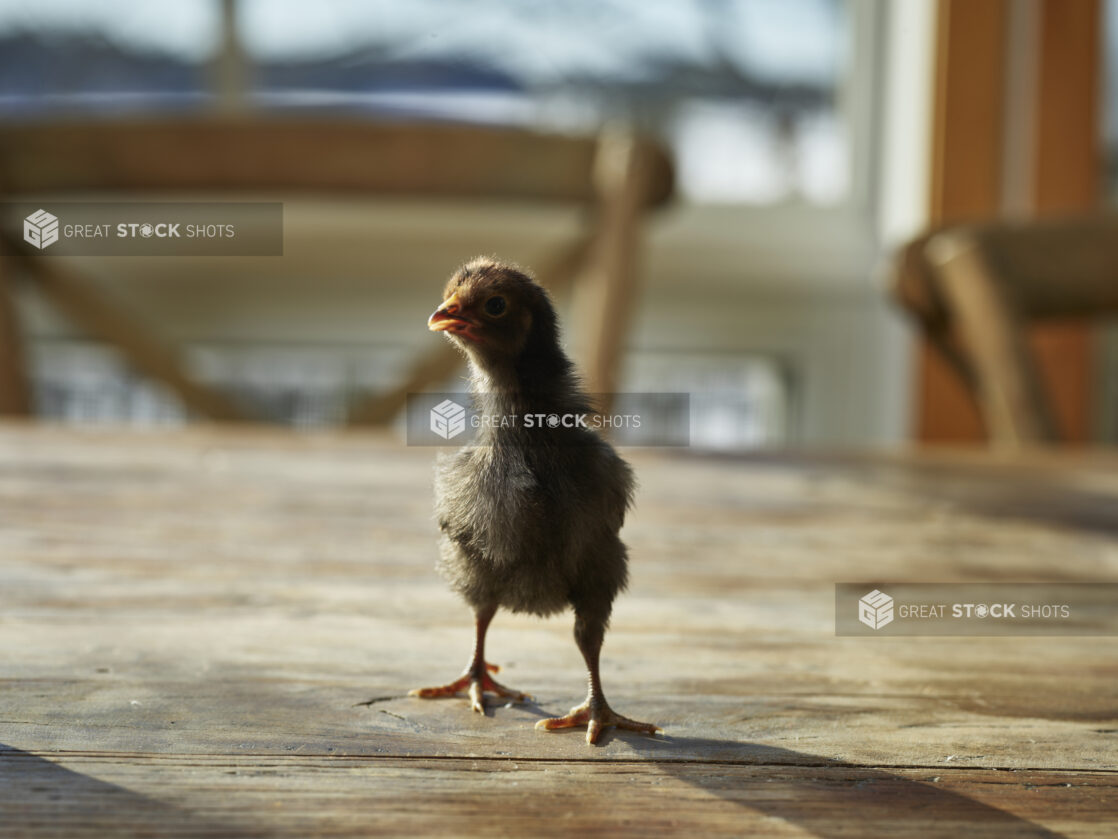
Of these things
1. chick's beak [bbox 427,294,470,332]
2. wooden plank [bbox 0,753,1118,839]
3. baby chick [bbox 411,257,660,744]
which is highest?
chick's beak [bbox 427,294,470,332]

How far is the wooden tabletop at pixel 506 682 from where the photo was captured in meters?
0.35

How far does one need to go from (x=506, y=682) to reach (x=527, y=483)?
16 cm

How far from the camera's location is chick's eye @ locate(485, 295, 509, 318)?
0.38 m

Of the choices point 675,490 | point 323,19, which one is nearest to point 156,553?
point 675,490

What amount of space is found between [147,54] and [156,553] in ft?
7.10

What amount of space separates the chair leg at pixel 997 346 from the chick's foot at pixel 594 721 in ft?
4.42

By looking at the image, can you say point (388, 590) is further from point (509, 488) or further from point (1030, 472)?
point (1030, 472)
